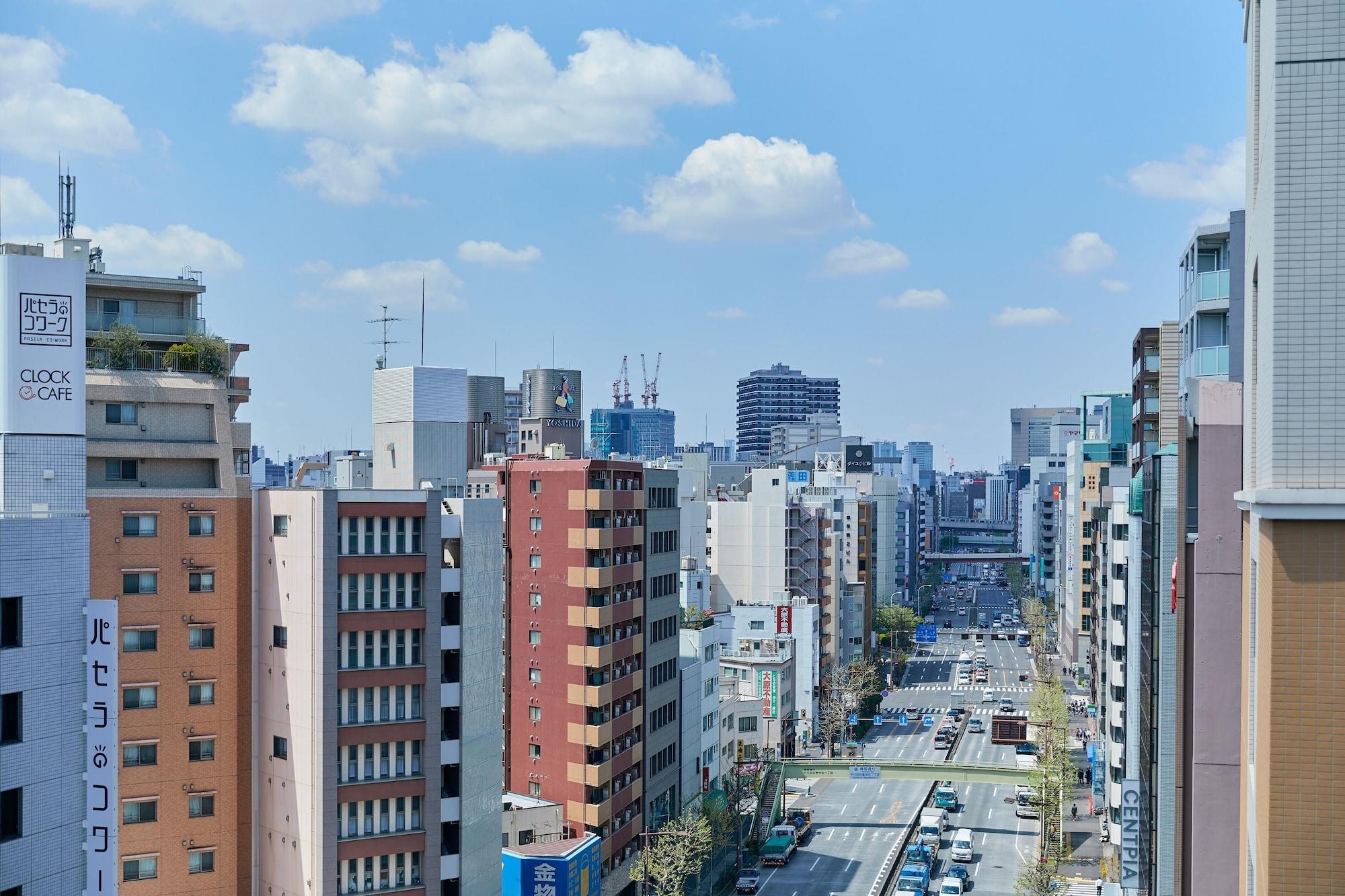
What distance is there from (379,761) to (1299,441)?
31999mm

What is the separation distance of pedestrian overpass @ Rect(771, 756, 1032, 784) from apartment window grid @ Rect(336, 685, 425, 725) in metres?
41.2

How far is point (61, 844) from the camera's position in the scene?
2031cm

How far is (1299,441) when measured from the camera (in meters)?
10.4

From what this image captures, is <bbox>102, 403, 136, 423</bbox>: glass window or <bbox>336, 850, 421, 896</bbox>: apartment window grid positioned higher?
<bbox>102, 403, 136, 423</bbox>: glass window

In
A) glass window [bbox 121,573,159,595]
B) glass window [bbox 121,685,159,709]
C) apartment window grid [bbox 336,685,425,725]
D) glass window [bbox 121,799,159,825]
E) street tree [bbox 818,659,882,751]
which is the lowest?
street tree [bbox 818,659,882,751]

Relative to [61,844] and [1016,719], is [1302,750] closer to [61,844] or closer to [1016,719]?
[61,844]

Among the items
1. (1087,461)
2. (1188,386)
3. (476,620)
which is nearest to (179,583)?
(476,620)

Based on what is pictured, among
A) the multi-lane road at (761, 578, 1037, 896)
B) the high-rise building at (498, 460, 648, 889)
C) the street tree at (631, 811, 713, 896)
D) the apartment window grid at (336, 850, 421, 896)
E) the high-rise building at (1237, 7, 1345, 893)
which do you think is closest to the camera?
the high-rise building at (1237, 7, 1345, 893)

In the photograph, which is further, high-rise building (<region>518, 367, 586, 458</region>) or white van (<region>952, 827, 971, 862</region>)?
high-rise building (<region>518, 367, 586, 458</region>)

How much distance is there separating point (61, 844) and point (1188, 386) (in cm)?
2371

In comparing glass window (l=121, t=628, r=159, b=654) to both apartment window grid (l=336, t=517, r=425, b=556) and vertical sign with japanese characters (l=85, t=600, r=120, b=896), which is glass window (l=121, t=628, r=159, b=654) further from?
vertical sign with japanese characters (l=85, t=600, r=120, b=896)

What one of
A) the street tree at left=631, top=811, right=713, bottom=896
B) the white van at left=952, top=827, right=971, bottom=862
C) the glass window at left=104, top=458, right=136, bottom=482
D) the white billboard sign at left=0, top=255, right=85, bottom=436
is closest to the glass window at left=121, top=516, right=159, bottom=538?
the glass window at left=104, top=458, right=136, bottom=482

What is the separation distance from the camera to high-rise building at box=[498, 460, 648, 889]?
53906mm

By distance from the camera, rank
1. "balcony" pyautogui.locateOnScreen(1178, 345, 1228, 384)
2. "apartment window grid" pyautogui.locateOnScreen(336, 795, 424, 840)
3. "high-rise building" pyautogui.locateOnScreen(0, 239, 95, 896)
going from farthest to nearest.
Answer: "apartment window grid" pyautogui.locateOnScreen(336, 795, 424, 840), "balcony" pyautogui.locateOnScreen(1178, 345, 1228, 384), "high-rise building" pyautogui.locateOnScreen(0, 239, 95, 896)
